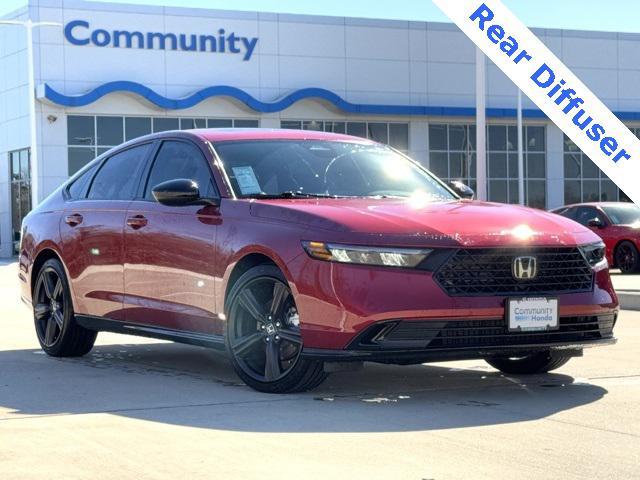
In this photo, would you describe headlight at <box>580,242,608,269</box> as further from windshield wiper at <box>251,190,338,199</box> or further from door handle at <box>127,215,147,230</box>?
door handle at <box>127,215,147,230</box>

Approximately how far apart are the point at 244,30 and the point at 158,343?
127ft

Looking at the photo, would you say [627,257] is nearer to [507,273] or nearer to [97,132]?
[507,273]

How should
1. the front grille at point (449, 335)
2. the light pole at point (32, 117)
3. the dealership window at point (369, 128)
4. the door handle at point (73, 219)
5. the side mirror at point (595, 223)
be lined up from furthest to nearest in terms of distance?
the dealership window at point (369, 128)
the light pole at point (32, 117)
the side mirror at point (595, 223)
the door handle at point (73, 219)
the front grille at point (449, 335)

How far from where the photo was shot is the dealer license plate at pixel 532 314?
7.25m

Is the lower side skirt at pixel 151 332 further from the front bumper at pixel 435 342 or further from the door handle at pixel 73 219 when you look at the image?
the front bumper at pixel 435 342

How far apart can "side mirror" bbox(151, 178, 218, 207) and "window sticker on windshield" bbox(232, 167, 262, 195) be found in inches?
8.3

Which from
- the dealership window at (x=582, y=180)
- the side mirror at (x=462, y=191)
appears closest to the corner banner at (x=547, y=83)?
the side mirror at (x=462, y=191)

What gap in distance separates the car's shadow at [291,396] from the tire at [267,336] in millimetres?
102

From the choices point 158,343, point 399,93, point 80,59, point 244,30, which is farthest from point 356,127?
point 158,343

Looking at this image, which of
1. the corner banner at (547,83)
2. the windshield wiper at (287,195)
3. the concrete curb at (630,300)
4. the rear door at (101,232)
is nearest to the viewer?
the windshield wiper at (287,195)

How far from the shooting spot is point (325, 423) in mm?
6566

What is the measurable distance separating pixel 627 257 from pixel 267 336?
16.7 m

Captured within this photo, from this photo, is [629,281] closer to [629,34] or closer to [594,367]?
[594,367]

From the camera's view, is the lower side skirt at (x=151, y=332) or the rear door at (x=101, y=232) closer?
the lower side skirt at (x=151, y=332)
